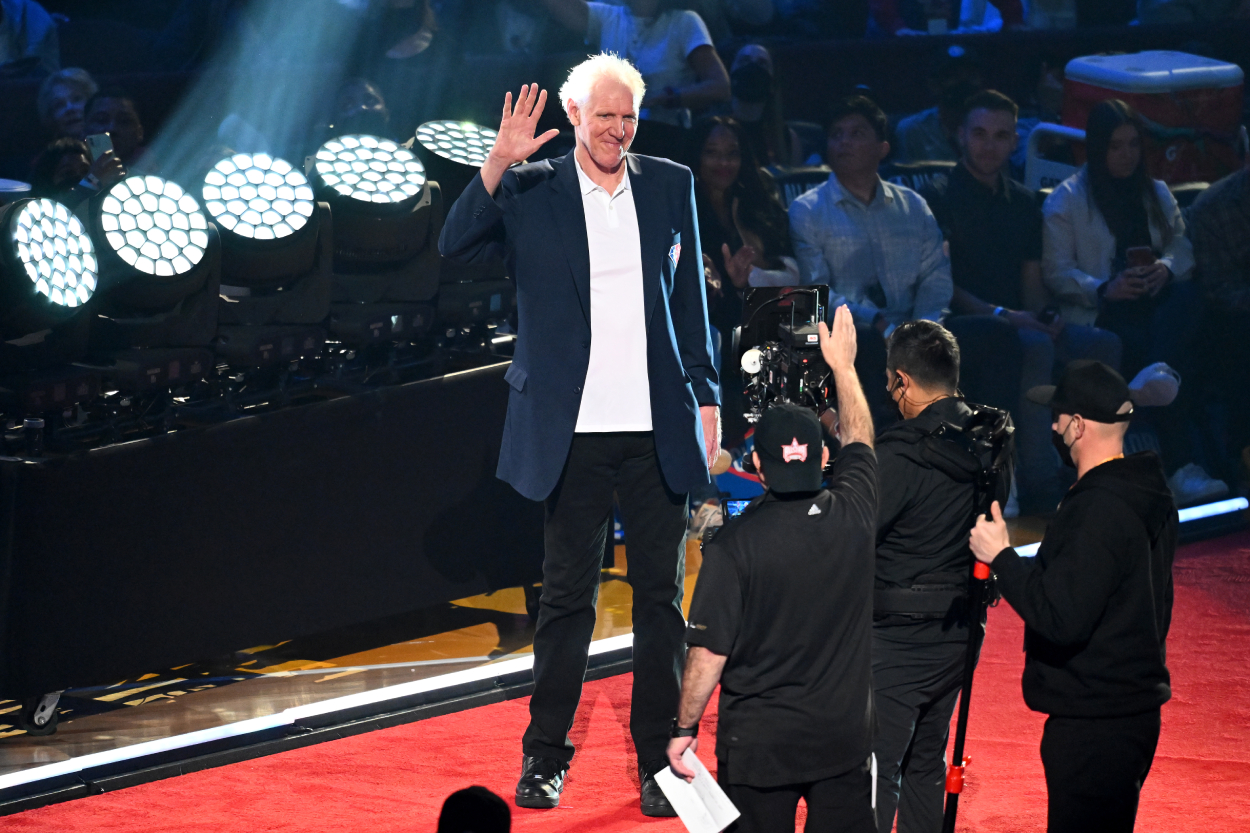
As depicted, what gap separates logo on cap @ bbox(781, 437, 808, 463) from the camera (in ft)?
8.51

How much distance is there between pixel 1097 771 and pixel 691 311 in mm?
1539

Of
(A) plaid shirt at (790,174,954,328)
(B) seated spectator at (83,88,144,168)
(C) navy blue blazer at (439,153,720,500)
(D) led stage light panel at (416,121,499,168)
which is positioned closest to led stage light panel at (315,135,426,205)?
(D) led stage light panel at (416,121,499,168)

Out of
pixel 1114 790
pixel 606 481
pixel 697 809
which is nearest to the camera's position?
pixel 697 809

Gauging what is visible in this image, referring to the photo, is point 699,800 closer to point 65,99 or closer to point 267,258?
point 267,258

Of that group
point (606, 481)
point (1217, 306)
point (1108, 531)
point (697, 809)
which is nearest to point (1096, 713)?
point (1108, 531)

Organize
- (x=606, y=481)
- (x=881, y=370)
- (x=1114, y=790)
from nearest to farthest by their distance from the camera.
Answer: (x=1114, y=790) → (x=606, y=481) → (x=881, y=370)

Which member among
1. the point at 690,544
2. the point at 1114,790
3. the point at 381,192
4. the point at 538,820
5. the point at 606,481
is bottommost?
the point at 690,544

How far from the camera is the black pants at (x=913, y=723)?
316 cm

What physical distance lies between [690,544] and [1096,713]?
422cm

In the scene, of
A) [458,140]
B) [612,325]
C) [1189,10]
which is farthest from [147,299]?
[1189,10]

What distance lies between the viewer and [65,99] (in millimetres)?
5660

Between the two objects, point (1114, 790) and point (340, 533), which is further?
point (340, 533)

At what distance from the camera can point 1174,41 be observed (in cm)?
838

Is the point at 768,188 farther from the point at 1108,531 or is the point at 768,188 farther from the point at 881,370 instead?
the point at 1108,531
